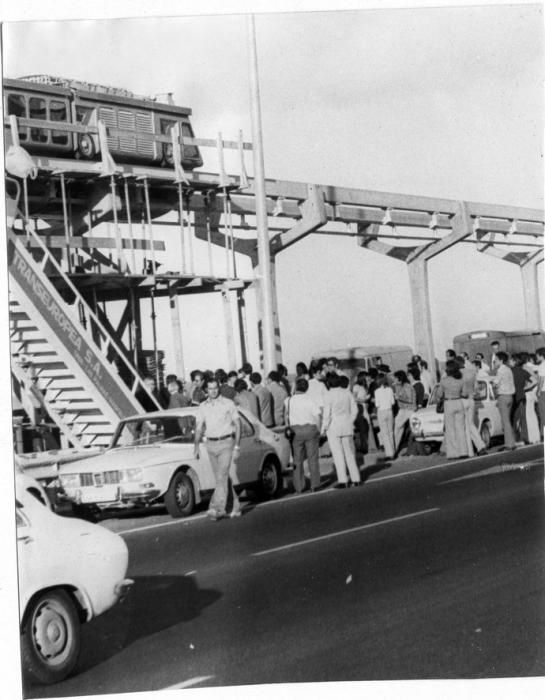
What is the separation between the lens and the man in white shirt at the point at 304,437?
13156 mm

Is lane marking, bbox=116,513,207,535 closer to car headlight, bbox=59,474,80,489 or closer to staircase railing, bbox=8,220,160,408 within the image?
car headlight, bbox=59,474,80,489

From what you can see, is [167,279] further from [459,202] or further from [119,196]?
[459,202]

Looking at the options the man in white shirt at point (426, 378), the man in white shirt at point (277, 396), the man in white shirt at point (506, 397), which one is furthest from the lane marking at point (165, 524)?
the man in white shirt at point (506, 397)

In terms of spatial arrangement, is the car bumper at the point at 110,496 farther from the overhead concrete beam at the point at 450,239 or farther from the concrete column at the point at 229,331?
the overhead concrete beam at the point at 450,239

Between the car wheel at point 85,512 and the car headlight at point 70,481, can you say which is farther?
the car wheel at point 85,512

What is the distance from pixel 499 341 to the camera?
14.2m

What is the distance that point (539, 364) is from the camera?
13.3 m

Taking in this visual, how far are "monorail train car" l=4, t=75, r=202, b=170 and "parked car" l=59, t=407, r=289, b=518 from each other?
9.63 ft

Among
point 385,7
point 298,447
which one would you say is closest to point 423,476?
point 298,447

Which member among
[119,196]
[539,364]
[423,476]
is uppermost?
[119,196]

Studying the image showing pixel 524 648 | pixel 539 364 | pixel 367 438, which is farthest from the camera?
pixel 367 438

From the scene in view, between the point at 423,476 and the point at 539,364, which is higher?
the point at 539,364

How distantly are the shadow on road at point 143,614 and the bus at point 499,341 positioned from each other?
5.07 meters

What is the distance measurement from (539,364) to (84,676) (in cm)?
792
